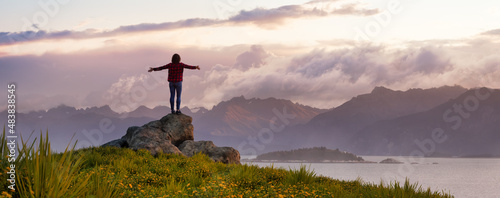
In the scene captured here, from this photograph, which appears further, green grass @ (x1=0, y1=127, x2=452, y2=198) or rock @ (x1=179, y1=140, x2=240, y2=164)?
rock @ (x1=179, y1=140, x2=240, y2=164)

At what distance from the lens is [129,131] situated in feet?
101

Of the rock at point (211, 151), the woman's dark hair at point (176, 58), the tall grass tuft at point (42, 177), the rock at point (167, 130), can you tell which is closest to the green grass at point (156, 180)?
the tall grass tuft at point (42, 177)

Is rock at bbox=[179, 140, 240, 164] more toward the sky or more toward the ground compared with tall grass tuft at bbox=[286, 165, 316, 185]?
more toward the sky

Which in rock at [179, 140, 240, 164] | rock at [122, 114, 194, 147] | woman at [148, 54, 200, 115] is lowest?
rock at [179, 140, 240, 164]

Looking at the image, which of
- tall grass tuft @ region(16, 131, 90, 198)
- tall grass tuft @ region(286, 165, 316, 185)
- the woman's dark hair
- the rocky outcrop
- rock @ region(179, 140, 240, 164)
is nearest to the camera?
tall grass tuft @ region(16, 131, 90, 198)

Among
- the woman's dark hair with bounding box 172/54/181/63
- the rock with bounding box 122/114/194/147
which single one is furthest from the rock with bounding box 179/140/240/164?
the woman's dark hair with bounding box 172/54/181/63

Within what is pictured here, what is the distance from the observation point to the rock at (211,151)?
93.7 ft

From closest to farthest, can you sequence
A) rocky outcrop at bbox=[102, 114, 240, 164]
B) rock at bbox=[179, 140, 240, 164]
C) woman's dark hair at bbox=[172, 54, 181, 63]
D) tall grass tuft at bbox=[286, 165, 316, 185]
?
tall grass tuft at bbox=[286, 165, 316, 185]
rocky outcrop at bbox=[102, 114, 240, 164]
woman's dark hair at bbox=[172, 54, 181, 63]
rock at bbox=[179, 140, 240, 164]

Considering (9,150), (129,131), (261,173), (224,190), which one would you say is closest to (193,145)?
(129,131)

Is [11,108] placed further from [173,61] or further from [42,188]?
[173,61]

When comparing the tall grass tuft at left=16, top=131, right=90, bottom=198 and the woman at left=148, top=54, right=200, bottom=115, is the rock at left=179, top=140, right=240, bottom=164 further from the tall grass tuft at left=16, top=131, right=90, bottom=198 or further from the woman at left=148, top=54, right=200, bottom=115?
the tall grass tuft at left=16, top=131, right=90, bottom=198

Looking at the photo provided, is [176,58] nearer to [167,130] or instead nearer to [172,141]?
[167,130]

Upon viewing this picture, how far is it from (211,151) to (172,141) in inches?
124

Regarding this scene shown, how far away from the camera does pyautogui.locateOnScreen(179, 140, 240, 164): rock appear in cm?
2855
